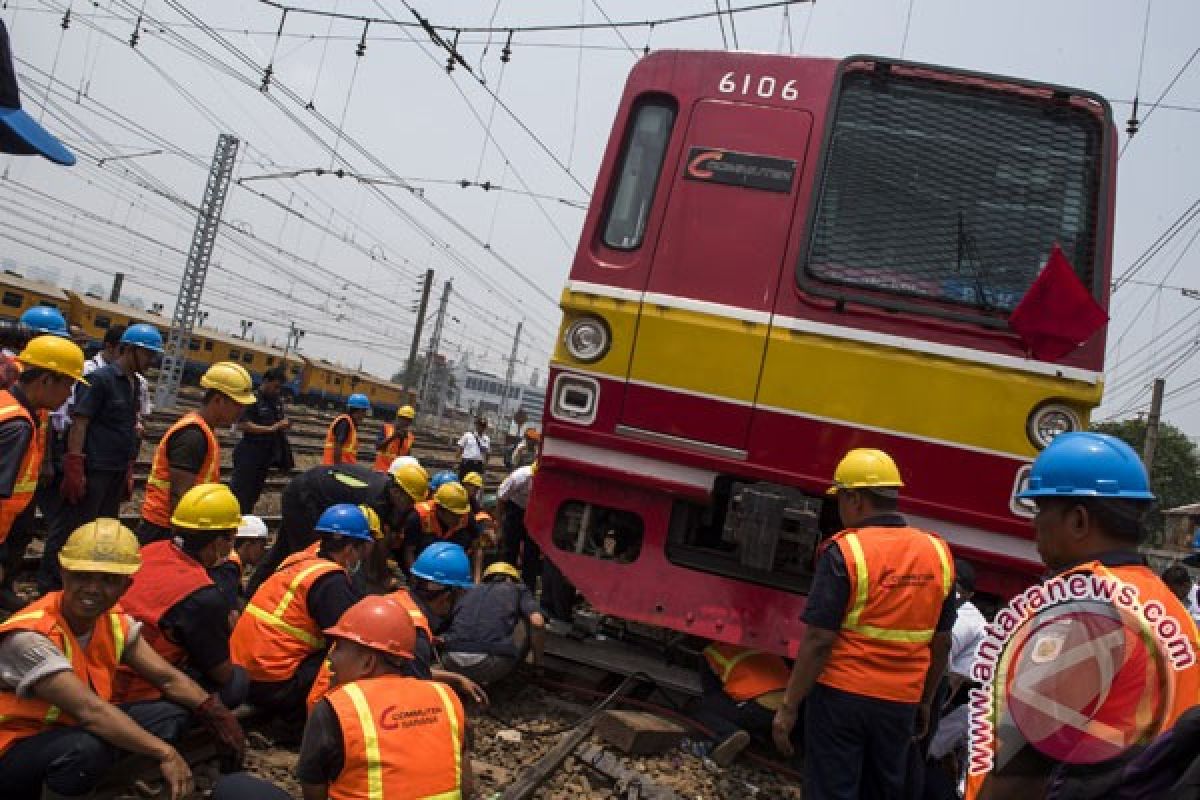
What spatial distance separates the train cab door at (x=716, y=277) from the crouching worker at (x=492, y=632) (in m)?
1.47

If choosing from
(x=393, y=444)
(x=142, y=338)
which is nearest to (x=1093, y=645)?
(x=142, y=338)

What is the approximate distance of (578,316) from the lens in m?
4.66

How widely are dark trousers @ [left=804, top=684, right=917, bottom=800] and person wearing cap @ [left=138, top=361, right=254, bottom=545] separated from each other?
12.3 ft

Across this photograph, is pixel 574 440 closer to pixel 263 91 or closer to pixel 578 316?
pixel 578 316

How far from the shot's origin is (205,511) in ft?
13.7

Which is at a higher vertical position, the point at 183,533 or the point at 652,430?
the point at 652,430

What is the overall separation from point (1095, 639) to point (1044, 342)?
2.92 meters

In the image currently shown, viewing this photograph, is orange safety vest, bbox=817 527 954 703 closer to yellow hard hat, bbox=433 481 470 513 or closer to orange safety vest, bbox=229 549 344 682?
orange safety vest, bbox=229 549 344 682

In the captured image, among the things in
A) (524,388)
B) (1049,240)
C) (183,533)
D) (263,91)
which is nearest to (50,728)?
(183,533)

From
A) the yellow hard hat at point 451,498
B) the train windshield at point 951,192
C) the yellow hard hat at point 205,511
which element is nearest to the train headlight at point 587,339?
the train windshield at point 951,192

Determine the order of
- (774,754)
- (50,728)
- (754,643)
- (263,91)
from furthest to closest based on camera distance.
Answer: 1. (263,91)
2. (774,754)
3. (754,643)
4. (50,728)

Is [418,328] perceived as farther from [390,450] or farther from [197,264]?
[390,450]

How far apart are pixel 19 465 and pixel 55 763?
1837 millimetres

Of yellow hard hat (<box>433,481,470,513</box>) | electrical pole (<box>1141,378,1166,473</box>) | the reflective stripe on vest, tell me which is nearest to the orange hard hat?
yellow hard hat (<box>433,481,470,513</box>)
